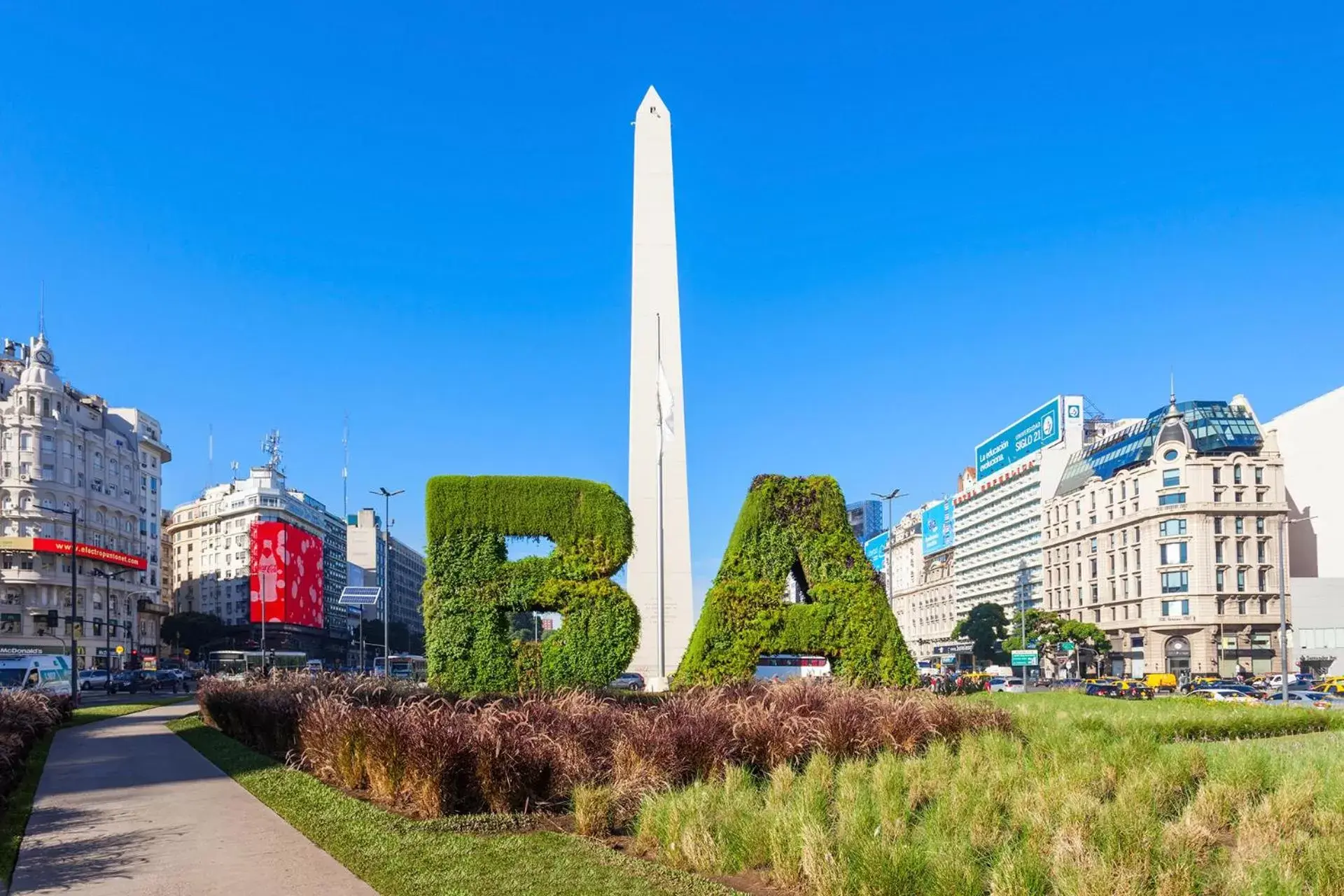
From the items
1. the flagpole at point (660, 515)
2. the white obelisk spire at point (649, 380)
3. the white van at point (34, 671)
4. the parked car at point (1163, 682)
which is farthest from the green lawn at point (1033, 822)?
the parked car at point (1163, 682)

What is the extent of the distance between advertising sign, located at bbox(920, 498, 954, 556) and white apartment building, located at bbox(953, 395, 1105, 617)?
13.3 ft

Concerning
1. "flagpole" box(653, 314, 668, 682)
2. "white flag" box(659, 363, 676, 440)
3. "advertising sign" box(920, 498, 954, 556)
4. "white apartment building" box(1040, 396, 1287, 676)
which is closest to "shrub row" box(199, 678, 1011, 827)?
"flagpole" box(653, 314, 668, 682)

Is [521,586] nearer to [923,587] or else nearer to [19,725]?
[19,725]

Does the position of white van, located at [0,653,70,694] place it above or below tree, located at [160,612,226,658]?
above

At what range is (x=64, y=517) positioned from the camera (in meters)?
90.4

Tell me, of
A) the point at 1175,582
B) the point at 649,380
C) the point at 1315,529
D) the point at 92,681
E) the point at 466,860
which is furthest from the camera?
the point at 1315,529

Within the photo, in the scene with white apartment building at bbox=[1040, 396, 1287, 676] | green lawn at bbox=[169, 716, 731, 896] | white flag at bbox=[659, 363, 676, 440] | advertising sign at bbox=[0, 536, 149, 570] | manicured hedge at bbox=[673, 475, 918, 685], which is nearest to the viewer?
green lawn at bbox=[169, 716, 731, 896]

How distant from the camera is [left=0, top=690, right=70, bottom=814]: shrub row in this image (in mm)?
14555

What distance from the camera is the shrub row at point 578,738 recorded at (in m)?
11.2

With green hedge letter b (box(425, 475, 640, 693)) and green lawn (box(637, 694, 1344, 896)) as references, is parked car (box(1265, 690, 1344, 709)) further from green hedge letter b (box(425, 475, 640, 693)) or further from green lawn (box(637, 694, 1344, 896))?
green hedge letter b (box(425, 475, 640, 693))

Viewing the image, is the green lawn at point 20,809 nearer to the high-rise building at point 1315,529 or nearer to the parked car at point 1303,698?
the parked car at point 1303,698

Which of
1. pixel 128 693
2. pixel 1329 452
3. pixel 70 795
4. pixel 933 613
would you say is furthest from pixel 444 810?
pixel 933 613

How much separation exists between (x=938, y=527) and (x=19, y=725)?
499 ft

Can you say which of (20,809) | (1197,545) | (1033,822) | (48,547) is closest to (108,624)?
(48,547)
